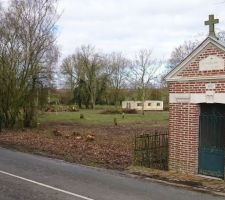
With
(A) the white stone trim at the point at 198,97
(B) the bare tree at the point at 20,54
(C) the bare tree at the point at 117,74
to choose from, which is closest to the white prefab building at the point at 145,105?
(C) the bare tree at the point at 117,74

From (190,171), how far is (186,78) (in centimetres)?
302

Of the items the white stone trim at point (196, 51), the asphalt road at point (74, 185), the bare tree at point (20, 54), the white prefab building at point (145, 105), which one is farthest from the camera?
the white prefab building at point (145, 105)

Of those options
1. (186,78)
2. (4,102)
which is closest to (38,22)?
(4,102)

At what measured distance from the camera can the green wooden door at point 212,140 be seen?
14172 millimetres

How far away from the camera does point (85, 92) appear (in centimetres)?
9275

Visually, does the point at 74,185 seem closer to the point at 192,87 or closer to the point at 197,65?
the point at 192,87

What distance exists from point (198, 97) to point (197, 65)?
1036 mm

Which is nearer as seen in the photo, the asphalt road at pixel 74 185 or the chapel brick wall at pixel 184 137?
the asphalt road at pixel 74 185

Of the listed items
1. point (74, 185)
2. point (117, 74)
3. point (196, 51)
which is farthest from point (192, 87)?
point (117, 74)

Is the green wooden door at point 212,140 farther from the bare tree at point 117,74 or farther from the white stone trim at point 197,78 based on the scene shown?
the bare tree at point 117,74

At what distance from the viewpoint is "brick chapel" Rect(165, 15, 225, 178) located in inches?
558

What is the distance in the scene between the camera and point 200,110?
48.8ft

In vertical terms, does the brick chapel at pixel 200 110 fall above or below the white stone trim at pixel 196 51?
below

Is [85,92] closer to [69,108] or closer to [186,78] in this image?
[69,108]
